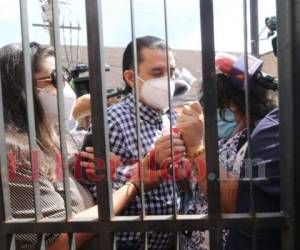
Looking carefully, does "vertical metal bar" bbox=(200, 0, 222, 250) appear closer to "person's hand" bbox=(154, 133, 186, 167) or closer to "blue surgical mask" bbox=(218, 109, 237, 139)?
"person's hand" bbox=(154, 133, 186, 167)

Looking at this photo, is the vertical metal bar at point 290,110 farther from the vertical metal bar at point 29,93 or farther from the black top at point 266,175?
the vertical metal bar at point 29,93

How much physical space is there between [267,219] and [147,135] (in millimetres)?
775

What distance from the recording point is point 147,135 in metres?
1.62

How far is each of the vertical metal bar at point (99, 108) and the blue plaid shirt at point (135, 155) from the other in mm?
357

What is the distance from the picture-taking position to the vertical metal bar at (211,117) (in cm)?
91

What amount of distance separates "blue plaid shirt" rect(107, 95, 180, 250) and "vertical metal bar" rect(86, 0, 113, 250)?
1.17ft

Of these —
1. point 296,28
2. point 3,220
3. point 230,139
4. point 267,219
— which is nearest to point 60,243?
point 3,220

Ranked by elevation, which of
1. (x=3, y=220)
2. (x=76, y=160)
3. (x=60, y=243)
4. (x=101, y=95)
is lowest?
(x=60, y=243)

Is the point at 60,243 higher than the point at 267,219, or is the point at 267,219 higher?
the point at 267,219

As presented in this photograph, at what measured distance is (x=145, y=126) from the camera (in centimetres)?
163

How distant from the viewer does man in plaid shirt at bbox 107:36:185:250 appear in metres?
1.41

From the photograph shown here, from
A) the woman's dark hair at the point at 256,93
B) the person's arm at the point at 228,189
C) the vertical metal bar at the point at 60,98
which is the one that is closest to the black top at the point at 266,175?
the person's arm at the point at 228,189

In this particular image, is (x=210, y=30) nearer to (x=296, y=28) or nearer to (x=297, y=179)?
(x=296, y=28)

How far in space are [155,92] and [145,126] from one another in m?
0.15
